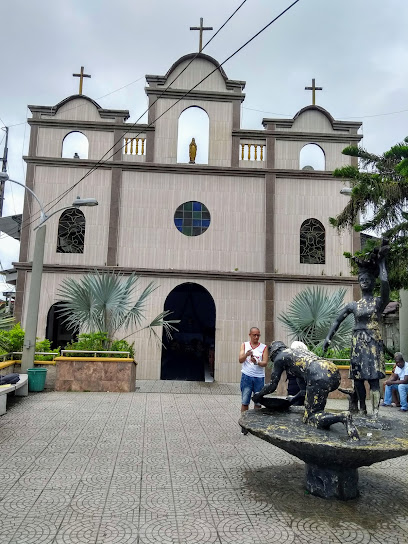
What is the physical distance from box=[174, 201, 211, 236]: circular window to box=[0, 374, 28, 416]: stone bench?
8.38m

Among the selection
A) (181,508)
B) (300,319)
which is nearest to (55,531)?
(181,508)

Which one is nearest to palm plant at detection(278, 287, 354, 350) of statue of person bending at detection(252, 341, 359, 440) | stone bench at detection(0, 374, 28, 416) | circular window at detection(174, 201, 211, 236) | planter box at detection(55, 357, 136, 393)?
planter box at detection(55, 357, 136, 393)

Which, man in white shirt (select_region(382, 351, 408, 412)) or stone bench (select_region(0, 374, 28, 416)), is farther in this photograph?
man in white shirt (select_region(382, 351, 408, 412))

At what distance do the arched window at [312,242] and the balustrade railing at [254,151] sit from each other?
317cm

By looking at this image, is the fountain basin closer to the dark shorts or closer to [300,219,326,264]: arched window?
the dark shorts

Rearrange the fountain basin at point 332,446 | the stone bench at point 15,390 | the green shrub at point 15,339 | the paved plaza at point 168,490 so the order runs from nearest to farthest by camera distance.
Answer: the paved plaza at point 168,490 → the fountain basin at point 332,446 → the stone bench at point 15,390 → the green shrub at point 15,339

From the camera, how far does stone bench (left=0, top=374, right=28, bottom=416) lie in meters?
8.55

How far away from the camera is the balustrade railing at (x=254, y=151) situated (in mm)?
18312

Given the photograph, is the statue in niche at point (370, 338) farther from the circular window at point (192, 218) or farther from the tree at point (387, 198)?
the circular window at point (192, 218)

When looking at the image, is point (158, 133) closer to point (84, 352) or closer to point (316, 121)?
point (316, 121)

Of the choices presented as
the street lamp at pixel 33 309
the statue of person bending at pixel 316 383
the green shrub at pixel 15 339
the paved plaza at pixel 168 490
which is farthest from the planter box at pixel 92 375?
the statue of person bending at pixel 316 383

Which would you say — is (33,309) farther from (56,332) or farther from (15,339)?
(56,332)

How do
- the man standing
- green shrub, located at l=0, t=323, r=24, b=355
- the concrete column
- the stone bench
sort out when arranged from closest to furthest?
the man standing, the stone bench, green shrub, located at l=0, t=323, r=24, b=355, the concrete column

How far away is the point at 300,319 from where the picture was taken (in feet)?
45.1
